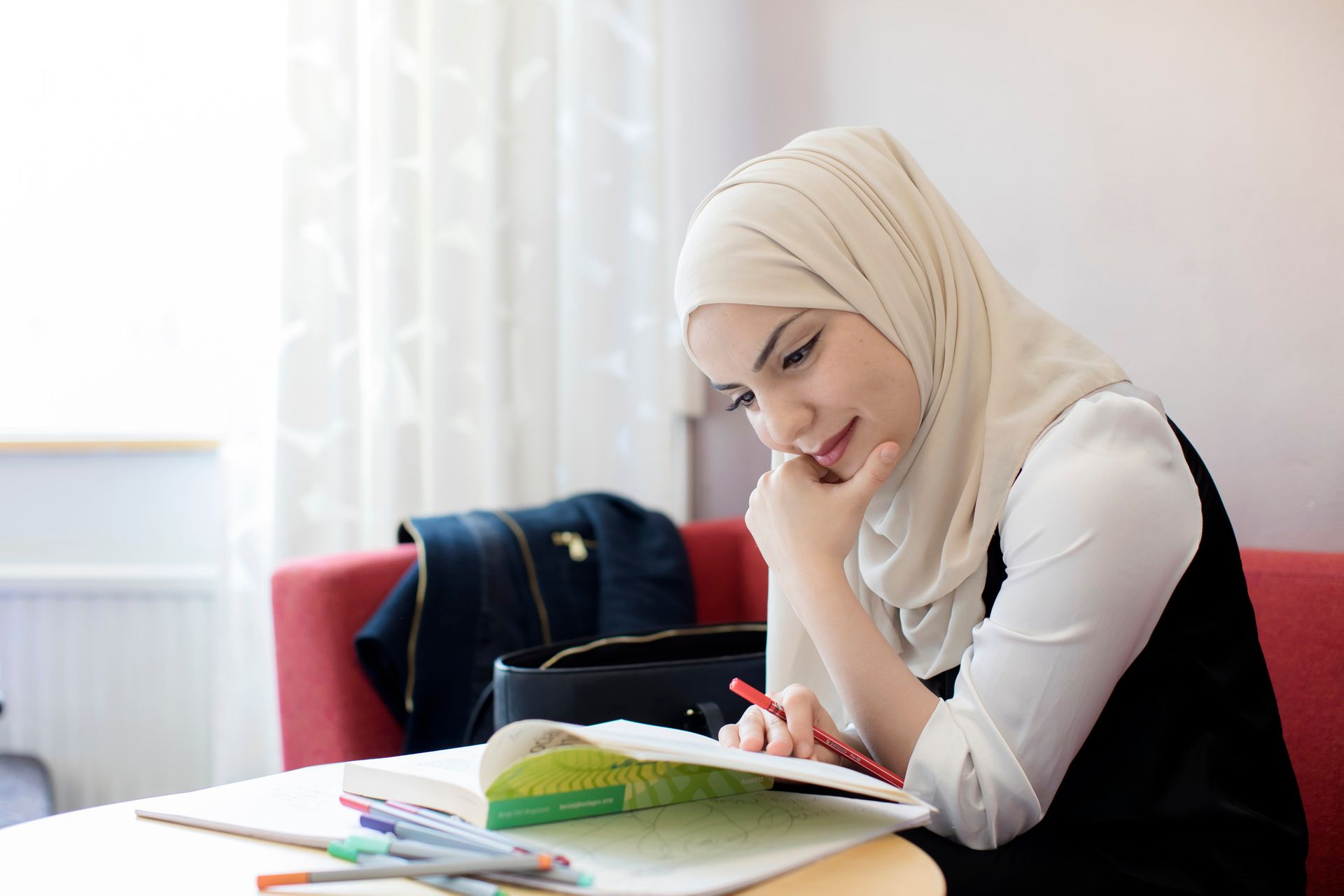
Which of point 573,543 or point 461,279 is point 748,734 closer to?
point 573,543

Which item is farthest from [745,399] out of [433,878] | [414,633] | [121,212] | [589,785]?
[121,212]

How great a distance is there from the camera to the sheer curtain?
Result: 6.38 ft

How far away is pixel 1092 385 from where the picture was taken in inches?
35.6

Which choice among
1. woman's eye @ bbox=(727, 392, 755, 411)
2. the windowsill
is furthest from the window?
woman's eye @ bbox=(727, 392, 755, 411)

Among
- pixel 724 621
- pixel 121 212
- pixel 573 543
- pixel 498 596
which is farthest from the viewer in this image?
pixel 121 212

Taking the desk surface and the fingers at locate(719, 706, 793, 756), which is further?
the fingers at locate(719, 706, 793, 756)

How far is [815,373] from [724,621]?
115cm

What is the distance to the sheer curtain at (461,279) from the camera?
1944 mm

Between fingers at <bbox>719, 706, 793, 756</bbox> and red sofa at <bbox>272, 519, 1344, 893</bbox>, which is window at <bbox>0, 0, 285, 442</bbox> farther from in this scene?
fingers at <bbox>719, 706, 793, 756</bbox>

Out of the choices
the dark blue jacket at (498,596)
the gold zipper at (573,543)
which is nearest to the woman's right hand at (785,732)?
the dark blue jacket at (498,596)

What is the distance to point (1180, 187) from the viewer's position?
1.46m

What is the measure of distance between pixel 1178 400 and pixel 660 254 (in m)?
1.14

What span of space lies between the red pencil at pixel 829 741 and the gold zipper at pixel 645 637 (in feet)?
1.92

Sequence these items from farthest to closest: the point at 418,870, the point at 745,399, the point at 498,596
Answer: the point at 498,596 → the point at 745,399 → the point at 418,870
